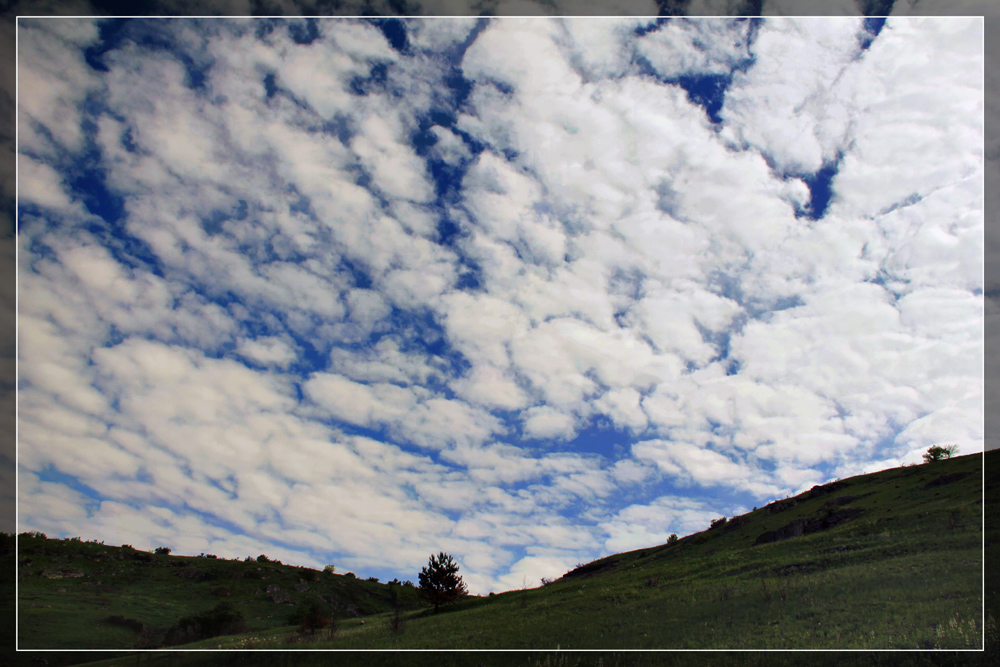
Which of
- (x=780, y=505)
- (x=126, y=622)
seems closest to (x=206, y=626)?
(x=126, y=622)

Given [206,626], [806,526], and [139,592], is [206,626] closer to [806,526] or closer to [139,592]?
[139,592]

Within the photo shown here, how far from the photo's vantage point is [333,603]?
90625 millimetres

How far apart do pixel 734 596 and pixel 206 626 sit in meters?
54.5

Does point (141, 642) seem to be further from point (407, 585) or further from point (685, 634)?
point (407, 585)

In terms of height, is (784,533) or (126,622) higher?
(784,533)

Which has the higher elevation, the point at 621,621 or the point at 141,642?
the point at 621,621

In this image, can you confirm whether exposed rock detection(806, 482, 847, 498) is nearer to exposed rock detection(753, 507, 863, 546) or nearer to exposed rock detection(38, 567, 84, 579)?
exposed rock detection(753, 507, 863, 546)

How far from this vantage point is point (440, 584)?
5516 centimetres

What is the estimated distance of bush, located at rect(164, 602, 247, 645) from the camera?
5266cm

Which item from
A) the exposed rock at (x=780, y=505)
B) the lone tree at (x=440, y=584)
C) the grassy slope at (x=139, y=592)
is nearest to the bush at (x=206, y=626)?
the grassy slope at (x=139, y=592)

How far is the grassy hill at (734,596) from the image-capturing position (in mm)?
23578
